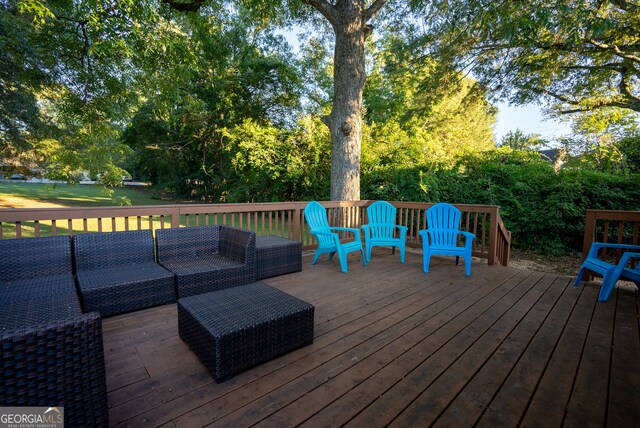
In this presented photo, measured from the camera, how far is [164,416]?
4.43 ft

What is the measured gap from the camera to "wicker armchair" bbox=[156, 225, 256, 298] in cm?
268

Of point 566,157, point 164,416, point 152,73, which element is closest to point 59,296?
point 164,416

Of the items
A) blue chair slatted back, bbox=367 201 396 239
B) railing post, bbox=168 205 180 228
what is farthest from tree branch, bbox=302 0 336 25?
railing post, bbox=168 205 180 228

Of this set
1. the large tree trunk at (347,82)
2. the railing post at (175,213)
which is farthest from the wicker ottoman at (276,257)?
the large tree trunk at (347,82)

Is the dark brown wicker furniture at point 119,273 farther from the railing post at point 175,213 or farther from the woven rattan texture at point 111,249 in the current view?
the railing post at point 175,213

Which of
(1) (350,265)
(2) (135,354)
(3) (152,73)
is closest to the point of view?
(2) (135,354)

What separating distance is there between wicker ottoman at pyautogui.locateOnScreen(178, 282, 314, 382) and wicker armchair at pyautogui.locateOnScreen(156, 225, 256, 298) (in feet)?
2.16

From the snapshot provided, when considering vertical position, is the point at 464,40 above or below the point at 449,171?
above

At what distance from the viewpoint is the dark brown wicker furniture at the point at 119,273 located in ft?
7.51

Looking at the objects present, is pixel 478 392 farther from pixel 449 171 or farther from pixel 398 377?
pixel 449 171

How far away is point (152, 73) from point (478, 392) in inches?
293

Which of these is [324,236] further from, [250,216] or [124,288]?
[124,288]

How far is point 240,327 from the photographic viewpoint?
165 centimetres
